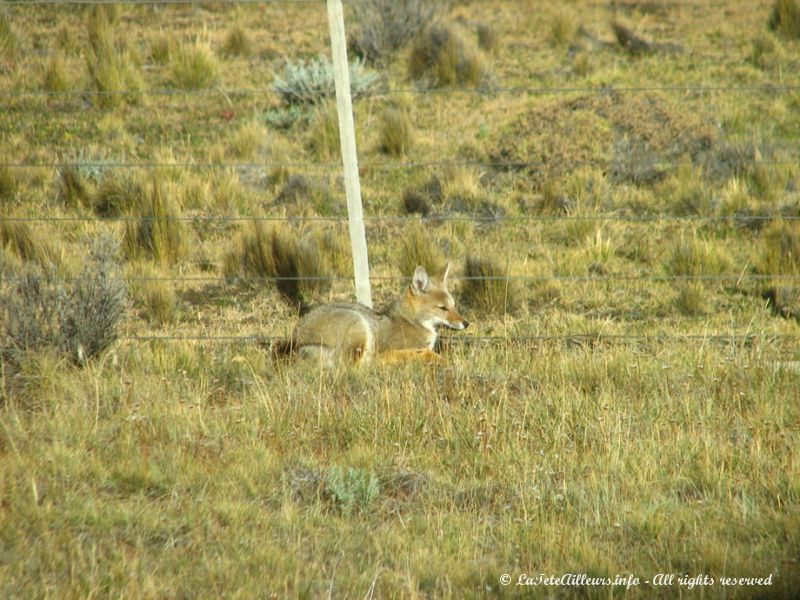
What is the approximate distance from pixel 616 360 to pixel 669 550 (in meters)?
2.60

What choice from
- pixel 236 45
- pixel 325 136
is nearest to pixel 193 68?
pixel 236 45

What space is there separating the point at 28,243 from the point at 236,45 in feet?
26.1

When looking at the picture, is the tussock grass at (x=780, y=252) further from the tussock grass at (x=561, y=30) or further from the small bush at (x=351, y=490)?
the tussock grass at (x=561, y=30)

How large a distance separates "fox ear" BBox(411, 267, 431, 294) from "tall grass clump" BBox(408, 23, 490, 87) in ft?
25.8

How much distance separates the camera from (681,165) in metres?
12.8

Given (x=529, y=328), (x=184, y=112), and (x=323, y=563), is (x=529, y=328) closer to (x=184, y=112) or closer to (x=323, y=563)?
(x=323, y=563)

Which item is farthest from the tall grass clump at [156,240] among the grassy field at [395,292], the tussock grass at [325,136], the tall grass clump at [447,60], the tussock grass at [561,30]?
the tussock grass at [561,30]

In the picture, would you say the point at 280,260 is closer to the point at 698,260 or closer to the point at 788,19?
the point at 698,260

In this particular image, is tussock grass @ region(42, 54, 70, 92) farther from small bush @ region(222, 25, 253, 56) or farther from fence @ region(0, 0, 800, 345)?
small bush @ region(222, 25, 253, 56)

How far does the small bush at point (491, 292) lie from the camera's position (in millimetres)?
9648

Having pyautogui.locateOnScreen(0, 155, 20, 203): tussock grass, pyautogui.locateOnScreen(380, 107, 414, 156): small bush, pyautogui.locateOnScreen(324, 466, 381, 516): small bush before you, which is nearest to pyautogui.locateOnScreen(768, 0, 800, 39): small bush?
pyautogui.locateOnScreen(380, 107, 414, 156): small bush

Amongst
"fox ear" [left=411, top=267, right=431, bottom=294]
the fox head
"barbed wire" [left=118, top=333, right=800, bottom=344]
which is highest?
"fox ear" [left=411, top=267, right=431, bottom=294]

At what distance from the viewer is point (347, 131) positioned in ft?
25.9

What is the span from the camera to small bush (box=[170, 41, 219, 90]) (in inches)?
606
